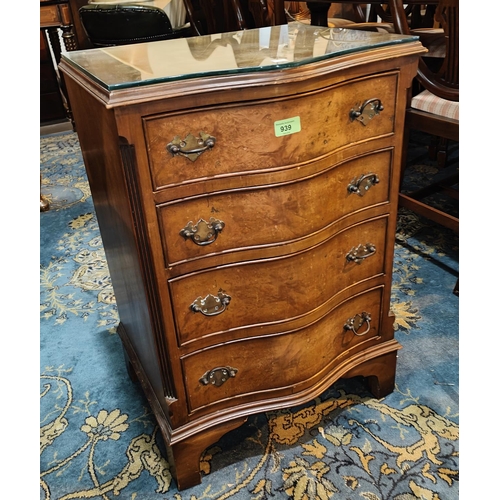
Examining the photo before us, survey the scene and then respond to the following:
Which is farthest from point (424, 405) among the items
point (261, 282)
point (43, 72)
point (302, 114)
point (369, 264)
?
point (43, 72)

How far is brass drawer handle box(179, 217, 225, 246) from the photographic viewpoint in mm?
1058

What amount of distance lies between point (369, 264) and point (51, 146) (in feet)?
11.6

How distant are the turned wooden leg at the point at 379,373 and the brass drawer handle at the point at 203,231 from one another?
65cm

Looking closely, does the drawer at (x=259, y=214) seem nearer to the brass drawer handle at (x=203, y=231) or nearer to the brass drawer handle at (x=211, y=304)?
the brass drawer handle at (x=203, y=231)

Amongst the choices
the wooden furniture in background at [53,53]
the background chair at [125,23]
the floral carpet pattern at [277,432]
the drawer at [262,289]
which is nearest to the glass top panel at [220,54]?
the drawer at [262,289]

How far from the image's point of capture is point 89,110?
113 centimetres

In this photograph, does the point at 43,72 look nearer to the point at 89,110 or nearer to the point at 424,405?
the point at 89,110

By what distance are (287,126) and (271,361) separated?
2.00ft

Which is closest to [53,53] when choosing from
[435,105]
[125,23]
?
[125,23]

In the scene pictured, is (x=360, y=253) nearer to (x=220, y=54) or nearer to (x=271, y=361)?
(x=271, y=361)

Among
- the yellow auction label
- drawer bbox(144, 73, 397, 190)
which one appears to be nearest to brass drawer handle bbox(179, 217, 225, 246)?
drawer bbox(144, 73, 397, 190)

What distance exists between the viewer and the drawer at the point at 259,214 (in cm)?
105

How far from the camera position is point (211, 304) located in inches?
45.7

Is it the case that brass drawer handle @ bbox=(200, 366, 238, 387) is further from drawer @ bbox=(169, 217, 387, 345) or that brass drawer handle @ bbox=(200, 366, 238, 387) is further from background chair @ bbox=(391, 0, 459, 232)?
background chair @ bbox=(391, 0, 459, 232)
